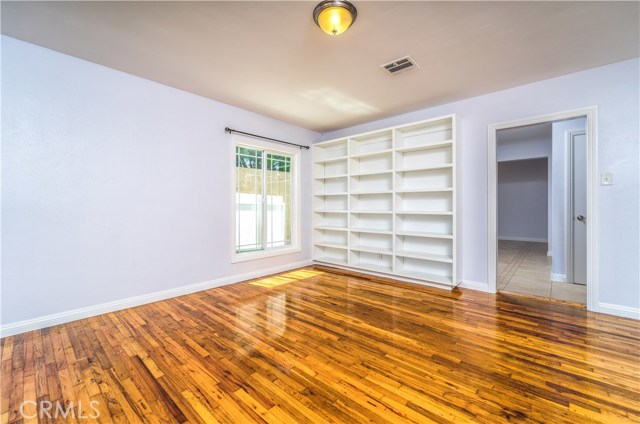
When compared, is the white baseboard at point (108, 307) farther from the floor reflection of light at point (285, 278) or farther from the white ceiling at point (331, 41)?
the white ceiling at point (331, 41)

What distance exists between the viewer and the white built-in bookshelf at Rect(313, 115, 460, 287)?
357 centimetres

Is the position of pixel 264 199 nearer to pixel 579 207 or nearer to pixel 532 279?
pixel 532 279

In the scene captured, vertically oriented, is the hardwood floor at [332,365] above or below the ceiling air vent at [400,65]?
below

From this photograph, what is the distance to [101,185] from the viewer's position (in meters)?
2.66

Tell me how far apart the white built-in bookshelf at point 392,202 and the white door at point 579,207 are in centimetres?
180

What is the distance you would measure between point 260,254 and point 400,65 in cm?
318

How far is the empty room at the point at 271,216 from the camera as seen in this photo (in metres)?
1.60

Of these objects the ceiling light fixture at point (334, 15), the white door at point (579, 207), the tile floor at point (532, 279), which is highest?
the ceiling light fixture at point (334, 15)

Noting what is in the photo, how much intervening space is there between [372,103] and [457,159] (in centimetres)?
139

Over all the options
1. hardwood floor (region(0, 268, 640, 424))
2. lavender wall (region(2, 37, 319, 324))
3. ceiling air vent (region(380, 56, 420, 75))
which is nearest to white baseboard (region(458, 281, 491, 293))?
hardwood floor (region(0, 268, 640, 424))

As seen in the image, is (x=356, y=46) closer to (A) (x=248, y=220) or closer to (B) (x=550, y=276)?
(A) (x=248, y=220)

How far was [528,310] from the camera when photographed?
272 cm

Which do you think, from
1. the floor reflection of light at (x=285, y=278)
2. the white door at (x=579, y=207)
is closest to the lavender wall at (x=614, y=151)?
the white door at (x=579, y=207)

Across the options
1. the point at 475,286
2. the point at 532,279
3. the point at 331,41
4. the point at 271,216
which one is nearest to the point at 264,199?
the point at 271,216
